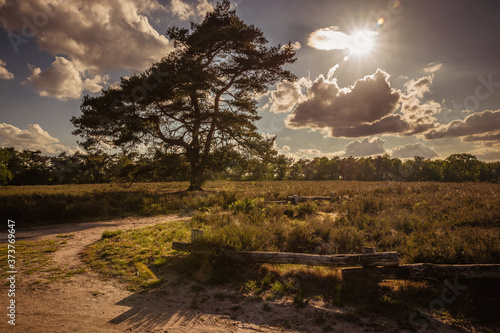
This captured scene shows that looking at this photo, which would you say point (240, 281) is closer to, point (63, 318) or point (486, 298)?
point (63, 318)

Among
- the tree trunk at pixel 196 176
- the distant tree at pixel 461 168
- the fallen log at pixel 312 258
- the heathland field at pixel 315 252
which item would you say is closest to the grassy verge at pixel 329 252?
the heathland field at pixel 315 252

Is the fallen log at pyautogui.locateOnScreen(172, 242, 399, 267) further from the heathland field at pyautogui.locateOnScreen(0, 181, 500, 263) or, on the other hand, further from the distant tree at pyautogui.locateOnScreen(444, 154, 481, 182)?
the distant tree at pyautogui.locateOnScreen(444, 154, 481, 182)

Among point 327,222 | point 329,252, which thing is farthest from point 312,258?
point 327,222

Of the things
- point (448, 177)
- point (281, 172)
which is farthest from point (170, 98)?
point (448, 177)

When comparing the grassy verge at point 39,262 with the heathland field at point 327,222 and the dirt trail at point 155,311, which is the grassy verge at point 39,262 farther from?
the heathland field at point 327,222

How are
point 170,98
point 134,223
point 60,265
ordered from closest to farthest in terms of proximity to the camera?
point 60,265
point 134,223
point 170,98

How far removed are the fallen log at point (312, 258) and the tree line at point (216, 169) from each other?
12.8 meters

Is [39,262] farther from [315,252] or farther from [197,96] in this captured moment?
[197,96]

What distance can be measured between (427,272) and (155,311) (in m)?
5.74

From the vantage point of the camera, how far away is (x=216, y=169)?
18.1 meters

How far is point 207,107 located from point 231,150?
15.6 feet

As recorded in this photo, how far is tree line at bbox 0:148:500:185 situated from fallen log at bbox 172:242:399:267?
12806 millimetres

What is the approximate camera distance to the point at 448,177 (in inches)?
2539

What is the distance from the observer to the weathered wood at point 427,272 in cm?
439
